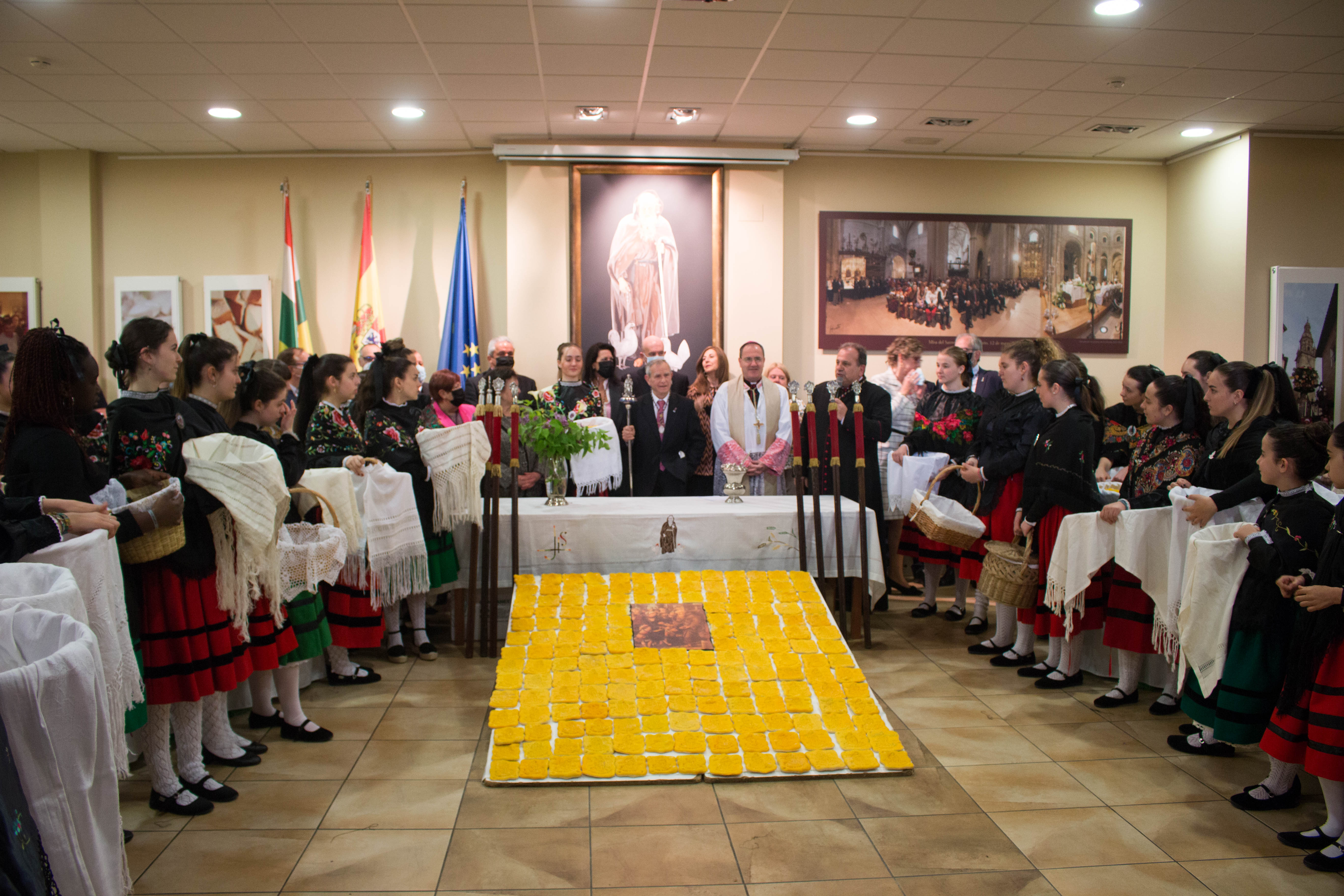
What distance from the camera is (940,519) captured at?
15.7ft

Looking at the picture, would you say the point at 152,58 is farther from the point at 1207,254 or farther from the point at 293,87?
the point at 1207,254

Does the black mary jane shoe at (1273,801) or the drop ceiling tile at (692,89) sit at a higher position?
the drop ceiling tile at (692,89)

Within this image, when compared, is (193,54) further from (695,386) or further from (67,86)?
(695,386)

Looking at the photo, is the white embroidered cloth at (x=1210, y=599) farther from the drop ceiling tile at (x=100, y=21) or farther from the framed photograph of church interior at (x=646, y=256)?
the drop ceiling tile at (x=100, y=21)

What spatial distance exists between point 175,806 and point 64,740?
74.0 inches

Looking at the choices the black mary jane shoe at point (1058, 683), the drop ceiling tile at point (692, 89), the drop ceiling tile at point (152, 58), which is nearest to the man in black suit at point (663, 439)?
the drop ceiling tile at point (692, 89)

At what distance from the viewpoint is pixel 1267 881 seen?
2594 mm

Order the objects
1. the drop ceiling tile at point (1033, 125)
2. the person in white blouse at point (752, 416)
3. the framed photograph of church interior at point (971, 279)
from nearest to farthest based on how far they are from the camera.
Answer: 1. the person in white blouse at point (752, 416)
2. the drop ceiling tile at point (1033, 125)
3. the framed photograph of church interior at point (971, 279)

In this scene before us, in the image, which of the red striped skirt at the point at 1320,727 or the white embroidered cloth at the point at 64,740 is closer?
the white embroidered cloth at the point at 64,740

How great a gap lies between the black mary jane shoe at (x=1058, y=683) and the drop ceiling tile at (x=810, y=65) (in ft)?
12.7

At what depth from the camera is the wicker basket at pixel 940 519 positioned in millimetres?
4785

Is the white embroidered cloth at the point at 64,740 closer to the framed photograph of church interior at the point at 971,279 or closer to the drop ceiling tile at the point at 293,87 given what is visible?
the drop ceiling tile at the point at 293,87

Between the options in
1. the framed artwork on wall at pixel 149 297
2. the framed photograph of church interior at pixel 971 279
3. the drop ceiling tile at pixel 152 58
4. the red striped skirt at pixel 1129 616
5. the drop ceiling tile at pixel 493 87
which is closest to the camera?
the red striped skirt at pixel 1129 616

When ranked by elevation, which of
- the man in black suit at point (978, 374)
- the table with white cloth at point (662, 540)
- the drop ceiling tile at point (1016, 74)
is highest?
the drop ceiling tile at point (1016, 74)
